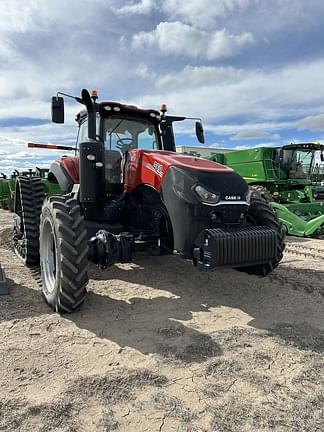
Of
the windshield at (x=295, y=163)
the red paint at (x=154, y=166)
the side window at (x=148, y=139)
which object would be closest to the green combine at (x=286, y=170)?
the windshield at (x=295, y=163)

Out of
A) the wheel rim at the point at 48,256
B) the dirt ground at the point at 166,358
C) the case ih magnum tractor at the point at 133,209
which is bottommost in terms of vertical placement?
the dirt ground at the point at 166,358

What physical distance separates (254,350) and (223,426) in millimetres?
1078

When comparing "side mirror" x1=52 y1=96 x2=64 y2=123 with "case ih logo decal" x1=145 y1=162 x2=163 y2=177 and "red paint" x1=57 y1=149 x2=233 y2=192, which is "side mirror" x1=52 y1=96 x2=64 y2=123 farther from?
"case ih logo decal" x1=145 y1=162 x2=163 y2=177

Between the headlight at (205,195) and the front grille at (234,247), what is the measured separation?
0.29 m

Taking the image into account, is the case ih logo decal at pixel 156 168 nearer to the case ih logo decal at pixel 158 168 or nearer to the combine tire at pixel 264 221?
the case ih logo decal at pixel 158 168

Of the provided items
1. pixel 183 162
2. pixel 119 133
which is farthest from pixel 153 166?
pixel 119 133

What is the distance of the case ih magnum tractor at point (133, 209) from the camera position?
158 inches

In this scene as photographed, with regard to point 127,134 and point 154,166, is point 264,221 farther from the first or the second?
point 127,134

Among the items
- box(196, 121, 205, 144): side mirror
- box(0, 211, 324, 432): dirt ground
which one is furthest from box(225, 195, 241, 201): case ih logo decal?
box(196, 121, 205, 144): side mirror

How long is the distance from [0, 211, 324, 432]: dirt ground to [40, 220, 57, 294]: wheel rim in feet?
0.94

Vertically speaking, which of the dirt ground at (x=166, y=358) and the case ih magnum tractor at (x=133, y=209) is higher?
the case ih magnum tractor at (x=133, y=209)

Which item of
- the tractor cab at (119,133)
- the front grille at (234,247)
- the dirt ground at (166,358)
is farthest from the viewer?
the tractor cab at (119,133)

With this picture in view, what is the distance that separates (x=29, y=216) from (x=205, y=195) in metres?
3.20

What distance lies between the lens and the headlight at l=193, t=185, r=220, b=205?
4.01 metres
